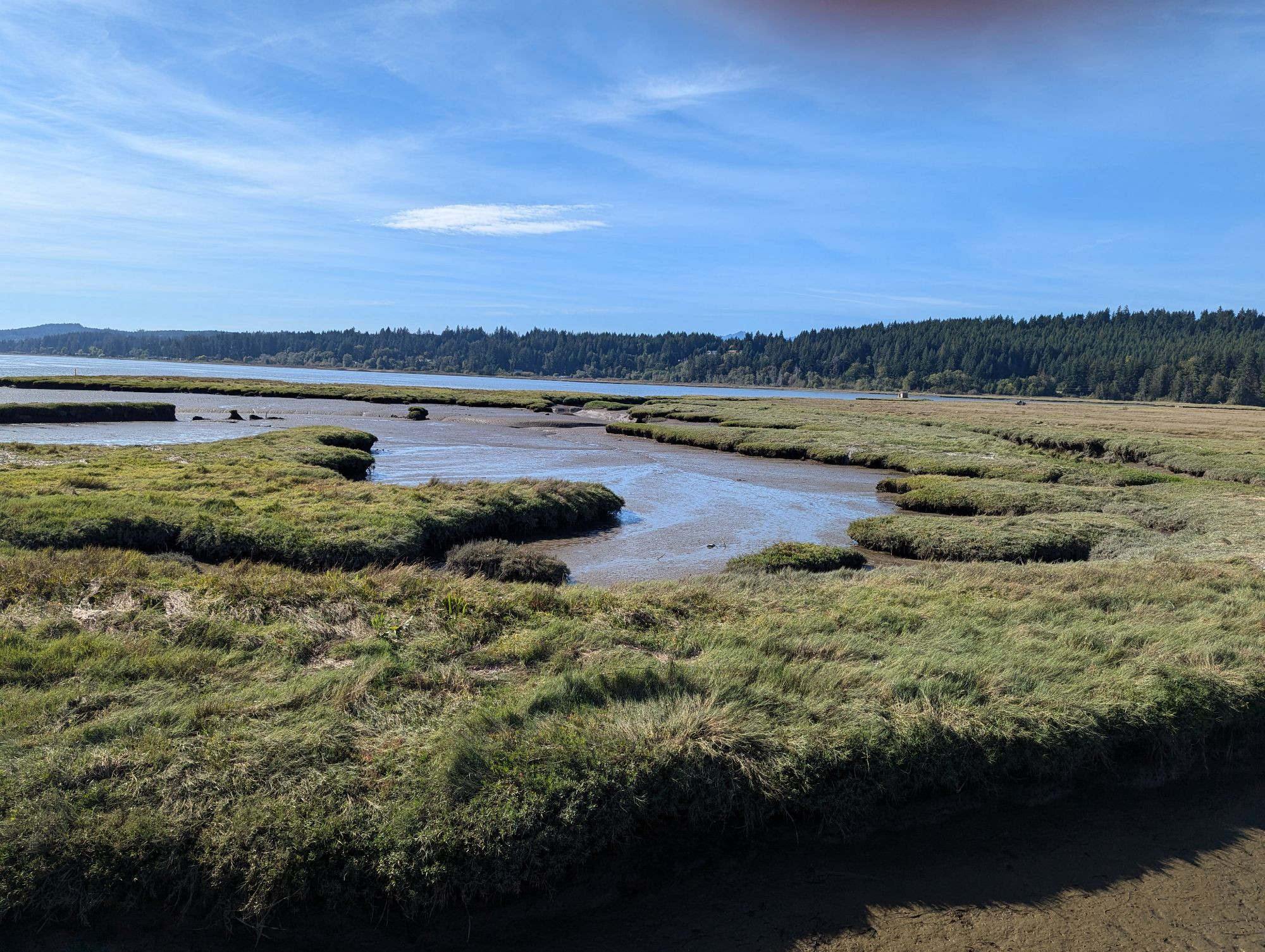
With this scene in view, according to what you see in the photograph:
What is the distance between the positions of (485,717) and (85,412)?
210ft

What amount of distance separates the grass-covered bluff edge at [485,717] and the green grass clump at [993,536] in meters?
7.87

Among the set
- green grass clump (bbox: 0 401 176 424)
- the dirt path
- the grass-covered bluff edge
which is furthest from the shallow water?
the dirt path

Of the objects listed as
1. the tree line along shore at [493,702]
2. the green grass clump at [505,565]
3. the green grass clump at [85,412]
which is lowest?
the green grass clump at [85,412]

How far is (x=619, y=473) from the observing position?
131 ft

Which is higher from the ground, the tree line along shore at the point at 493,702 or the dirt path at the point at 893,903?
the tree line along shore at the point at 493,702

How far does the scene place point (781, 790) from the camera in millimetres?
7238

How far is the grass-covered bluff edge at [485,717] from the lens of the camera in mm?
6000

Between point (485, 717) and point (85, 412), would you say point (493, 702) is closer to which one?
point (485, 717)

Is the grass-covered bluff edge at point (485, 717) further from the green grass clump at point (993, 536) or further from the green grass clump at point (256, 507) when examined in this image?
the green grass clump at point (993, 536)

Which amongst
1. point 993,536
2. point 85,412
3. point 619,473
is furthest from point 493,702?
point 85,412

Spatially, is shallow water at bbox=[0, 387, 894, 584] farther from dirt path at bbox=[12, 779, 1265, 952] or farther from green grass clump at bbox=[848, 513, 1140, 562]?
dirt path at bbox=[12, 779, 1265, 952]

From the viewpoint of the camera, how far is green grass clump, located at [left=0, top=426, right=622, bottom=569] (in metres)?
16.9

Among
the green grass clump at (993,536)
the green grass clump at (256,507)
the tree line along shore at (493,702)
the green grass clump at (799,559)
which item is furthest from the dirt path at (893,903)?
the green grass clump at (993,536)

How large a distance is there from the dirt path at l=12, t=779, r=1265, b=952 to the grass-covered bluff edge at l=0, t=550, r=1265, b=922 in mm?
247
